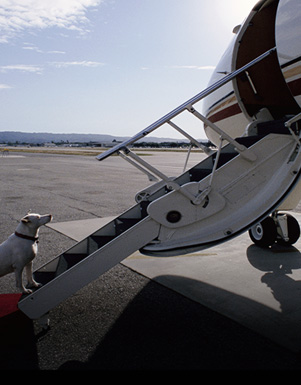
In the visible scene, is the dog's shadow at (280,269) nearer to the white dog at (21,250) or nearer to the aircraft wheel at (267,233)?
the aircraft wheel at (267,233)

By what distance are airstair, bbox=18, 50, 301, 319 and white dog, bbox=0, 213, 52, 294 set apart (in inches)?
11.8

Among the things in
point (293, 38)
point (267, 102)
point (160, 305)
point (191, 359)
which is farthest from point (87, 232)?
point (293, 38)

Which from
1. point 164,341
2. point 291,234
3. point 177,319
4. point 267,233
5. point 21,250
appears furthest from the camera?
point 291,234

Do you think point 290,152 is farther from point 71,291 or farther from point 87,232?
point 87,232

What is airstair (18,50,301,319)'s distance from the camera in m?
4.09

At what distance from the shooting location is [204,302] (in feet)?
16.1

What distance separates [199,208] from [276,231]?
153 inches

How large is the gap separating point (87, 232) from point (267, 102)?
4.85 meters

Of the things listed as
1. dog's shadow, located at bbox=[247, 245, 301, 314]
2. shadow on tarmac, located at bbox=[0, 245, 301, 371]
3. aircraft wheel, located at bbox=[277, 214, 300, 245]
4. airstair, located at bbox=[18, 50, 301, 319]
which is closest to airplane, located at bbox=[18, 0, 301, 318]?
airstair, located at bbox=[18, 50, 301, 319]

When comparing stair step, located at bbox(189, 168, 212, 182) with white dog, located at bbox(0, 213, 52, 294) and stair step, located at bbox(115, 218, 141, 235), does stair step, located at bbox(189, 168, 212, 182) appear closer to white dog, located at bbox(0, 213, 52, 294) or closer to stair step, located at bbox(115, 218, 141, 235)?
stair step, located at bbox(115, 218, 141, 235)

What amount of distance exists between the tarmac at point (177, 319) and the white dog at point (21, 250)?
62cm

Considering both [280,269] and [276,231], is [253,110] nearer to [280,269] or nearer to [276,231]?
[276,231]

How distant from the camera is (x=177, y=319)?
14.6 ft

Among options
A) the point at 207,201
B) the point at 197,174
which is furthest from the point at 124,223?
the point at 207,201
